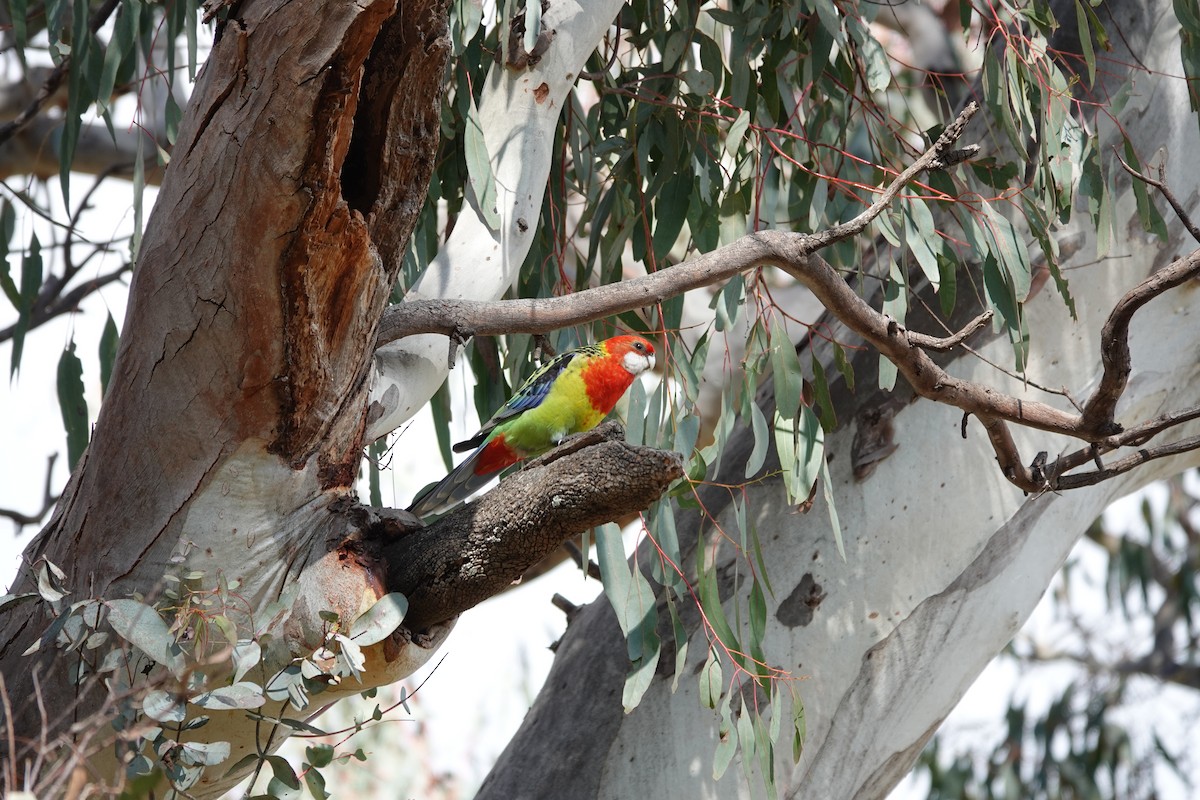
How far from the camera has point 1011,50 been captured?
1.89 metres

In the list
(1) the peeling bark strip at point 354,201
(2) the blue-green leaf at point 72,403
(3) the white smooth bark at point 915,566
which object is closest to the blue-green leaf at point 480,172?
(1) the peeling bark strip at point 354,201

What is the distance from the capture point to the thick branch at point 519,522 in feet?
3.86

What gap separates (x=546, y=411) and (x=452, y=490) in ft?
0.75

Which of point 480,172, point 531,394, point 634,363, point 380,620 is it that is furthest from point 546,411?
point 380,620

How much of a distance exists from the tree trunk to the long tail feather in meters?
0.32

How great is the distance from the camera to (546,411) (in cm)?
213

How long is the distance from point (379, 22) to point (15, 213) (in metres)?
1.83

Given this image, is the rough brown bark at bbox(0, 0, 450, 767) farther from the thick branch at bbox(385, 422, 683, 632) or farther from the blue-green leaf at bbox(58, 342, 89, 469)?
the blue-green leaf at bbox(58, 342, 89, 469)

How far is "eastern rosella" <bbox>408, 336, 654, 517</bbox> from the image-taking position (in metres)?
2.08

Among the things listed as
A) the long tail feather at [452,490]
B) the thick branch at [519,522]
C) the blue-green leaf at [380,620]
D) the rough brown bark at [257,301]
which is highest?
the long tail feather at [452,490]

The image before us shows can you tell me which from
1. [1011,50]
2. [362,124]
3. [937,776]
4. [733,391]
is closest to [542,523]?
[362,124]

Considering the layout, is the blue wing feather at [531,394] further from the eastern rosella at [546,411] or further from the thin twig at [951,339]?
the thin twig at [951,339]

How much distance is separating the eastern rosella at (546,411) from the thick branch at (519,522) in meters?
0.72

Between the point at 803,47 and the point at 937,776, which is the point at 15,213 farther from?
the point at 937,776
